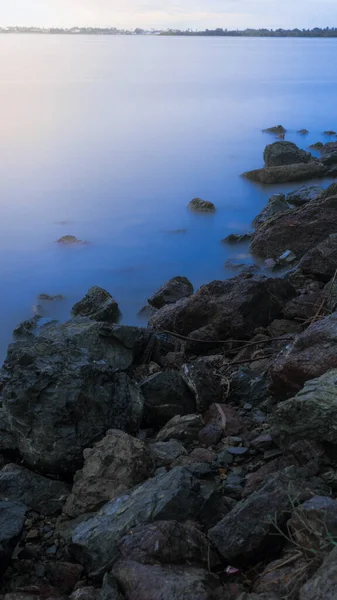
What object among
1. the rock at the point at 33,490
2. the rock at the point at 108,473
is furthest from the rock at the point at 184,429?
the rock at the point at 33,490

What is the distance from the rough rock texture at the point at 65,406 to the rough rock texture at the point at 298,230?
4.62 meters

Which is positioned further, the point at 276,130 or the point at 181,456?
the point at 276,130

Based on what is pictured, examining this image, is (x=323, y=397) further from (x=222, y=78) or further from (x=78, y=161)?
(x=222, y=78)

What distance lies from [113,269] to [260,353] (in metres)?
4.37

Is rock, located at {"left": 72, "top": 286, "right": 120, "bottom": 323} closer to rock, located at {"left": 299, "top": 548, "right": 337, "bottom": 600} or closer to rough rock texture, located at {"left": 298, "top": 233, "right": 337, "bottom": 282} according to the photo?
rough rock texture, located at {"left": 298, "top": 233, "right": 337, "bottom": 282}

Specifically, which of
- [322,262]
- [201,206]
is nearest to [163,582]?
[322,262]

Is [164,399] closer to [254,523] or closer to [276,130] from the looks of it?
[254,523]

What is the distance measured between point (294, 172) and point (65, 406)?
10.00 metres

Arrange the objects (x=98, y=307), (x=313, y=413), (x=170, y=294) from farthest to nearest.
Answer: (x=170, y=294) → (x=98, y=307) → (x=313, y=413)

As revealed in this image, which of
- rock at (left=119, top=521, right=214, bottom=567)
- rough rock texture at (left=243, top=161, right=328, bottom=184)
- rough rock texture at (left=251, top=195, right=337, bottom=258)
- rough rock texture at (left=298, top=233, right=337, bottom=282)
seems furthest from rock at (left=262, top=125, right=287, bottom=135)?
rock at (left=119, top=521, right=214, bottom=567)

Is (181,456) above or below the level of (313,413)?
above

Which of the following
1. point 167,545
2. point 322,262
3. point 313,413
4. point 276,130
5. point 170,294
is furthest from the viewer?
point 276,130

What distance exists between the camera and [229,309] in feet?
18.1

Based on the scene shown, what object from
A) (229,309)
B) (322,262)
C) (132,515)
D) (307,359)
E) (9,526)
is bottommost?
(132,515)
